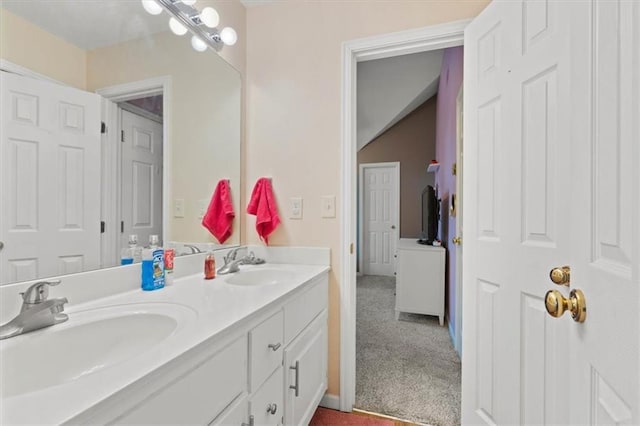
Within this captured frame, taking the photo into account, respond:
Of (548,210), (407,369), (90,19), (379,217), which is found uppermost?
(90,19)

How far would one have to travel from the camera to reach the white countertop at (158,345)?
1.34ft

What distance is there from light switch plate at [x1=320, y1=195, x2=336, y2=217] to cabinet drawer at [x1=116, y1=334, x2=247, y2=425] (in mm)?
964

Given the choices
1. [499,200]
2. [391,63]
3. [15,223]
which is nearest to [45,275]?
[15,223]

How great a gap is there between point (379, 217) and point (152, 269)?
14.7 feet

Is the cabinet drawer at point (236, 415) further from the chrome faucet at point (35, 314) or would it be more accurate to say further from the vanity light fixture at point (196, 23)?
the vanity light fixture at point (196, 23)

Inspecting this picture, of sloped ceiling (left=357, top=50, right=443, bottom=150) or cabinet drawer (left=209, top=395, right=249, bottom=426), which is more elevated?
sloped ceiling (left=357, top=50, right=443, bottom=150)

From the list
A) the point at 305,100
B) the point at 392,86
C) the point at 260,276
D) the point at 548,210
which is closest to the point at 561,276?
the point at 548,210

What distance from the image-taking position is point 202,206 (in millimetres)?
1564

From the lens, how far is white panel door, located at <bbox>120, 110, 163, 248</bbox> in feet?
3.65

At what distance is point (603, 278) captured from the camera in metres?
0.53

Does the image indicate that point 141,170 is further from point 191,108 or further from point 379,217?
point 379,217

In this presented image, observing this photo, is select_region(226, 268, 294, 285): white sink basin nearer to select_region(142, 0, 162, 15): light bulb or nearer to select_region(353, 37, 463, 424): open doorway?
select_region(353, 37, 463, 424): open doorway

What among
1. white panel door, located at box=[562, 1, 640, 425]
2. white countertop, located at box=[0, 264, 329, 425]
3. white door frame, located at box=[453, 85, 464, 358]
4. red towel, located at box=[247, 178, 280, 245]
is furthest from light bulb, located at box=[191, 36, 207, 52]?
white door frame, located at box=[453, 85, 464, 358]

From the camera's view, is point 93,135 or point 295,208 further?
point 295,208
